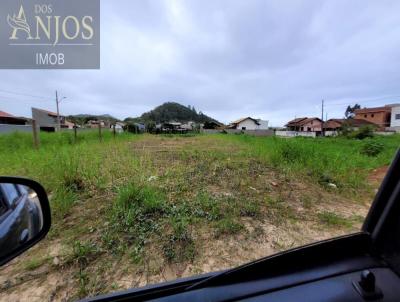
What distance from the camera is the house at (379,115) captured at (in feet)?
101

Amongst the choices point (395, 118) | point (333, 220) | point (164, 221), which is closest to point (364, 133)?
point (395, 118)

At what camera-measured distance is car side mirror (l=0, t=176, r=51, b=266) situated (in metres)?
0.94

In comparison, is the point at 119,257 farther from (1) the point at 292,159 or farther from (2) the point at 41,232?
(1) the point at 292,159

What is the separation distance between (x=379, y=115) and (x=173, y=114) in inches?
1949

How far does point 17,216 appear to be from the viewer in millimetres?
1030

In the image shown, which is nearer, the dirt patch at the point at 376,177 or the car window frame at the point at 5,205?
the car window frame at the point at 5,205

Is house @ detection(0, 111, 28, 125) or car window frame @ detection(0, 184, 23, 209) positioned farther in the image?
house @ detection(0, 111, 28, 125)

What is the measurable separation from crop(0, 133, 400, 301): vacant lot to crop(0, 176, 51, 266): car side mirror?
2.31ft

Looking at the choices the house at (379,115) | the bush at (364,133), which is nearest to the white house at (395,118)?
the house at (379,115)

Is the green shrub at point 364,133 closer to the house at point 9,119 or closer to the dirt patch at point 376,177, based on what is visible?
the dirt patch at point 376,177

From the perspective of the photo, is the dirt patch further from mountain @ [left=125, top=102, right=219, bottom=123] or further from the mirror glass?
mountain @ [left=125, top=102, right=219, bottom=123]

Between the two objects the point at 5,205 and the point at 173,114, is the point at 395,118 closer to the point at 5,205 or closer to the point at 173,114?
the point at 5,205

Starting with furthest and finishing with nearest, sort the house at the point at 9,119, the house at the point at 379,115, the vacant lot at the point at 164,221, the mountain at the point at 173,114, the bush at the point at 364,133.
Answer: the mountain at the point at 173,114 < the house at the point at 379,115 < the house at the point at 9,119 < the bush at the point at 364,133 < the vacant lot at the point at 164,221

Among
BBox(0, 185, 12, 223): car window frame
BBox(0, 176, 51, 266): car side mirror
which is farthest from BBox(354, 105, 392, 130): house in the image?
BBox(0, 185, 12, 223): car window frame
